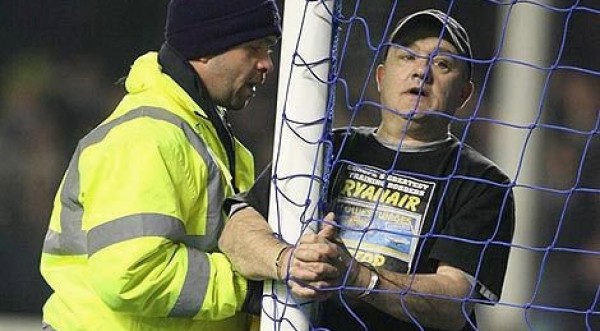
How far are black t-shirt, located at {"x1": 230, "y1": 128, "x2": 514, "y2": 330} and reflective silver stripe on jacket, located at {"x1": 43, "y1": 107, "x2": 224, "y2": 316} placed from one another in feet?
0.33

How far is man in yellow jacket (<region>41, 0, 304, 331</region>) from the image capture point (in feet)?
11.3

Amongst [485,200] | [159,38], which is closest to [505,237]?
[485,200]

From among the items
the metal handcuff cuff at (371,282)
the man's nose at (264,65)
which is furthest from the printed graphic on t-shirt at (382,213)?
the man's nose at (264,65)

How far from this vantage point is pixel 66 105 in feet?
20.9

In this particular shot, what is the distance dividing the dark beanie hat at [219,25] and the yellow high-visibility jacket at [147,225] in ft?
0.32

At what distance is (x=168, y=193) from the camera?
136 inches

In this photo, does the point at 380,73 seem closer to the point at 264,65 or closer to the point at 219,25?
the point at 264,65

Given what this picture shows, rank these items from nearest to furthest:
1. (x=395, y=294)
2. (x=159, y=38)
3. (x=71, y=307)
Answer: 1. (x=395, y=294)
2. (x=71, y=307)
3. (x=159, y=38)

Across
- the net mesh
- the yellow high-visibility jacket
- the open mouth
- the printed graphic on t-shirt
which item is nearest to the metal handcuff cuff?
the printed graphic on t-shirt

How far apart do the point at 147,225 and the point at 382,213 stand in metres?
0.51

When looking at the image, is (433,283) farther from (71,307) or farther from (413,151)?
(71,307)

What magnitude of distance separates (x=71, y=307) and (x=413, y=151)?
86 centimetres

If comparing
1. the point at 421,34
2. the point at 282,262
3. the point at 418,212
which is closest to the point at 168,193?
the point at 282,262

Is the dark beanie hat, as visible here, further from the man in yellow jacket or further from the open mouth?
the open mouth
